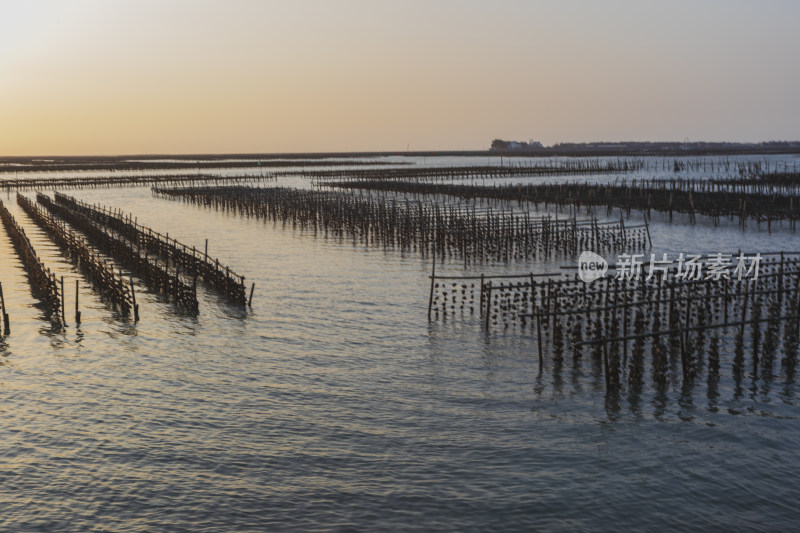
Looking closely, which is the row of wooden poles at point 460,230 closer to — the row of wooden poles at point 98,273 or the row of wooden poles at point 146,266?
the row of wooden poles at point 146,266

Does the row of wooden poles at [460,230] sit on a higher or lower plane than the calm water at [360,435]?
higher

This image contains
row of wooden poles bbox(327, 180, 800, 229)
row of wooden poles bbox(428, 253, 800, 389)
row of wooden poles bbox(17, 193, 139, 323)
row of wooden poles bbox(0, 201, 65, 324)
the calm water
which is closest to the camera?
the calm water

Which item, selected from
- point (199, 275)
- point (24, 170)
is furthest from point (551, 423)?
point (24, 170)

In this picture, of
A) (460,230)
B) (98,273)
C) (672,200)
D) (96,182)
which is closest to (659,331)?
(460,230)

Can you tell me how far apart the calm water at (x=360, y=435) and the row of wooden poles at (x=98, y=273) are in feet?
6.40

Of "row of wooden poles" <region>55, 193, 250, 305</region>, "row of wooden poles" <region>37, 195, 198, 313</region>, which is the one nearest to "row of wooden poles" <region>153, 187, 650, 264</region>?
"row of wooden poles" <region>55, 193, 250, 305</region>

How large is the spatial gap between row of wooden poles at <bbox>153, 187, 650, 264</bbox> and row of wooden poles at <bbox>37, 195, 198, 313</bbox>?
13.4 meters

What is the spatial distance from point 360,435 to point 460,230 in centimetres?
3307

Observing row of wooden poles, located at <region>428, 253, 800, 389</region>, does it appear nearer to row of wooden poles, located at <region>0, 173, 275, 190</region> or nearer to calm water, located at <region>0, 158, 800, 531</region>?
calm water, located at <region>0, 158, 800, 531</region>

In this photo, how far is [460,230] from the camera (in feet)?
163

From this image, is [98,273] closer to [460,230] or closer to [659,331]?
[460,230]

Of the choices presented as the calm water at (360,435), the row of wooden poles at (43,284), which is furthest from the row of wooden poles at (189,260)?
the row of wooden poles at (43,284)

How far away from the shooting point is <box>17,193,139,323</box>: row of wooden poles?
Answer: 103ft

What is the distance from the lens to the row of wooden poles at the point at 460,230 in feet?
158
